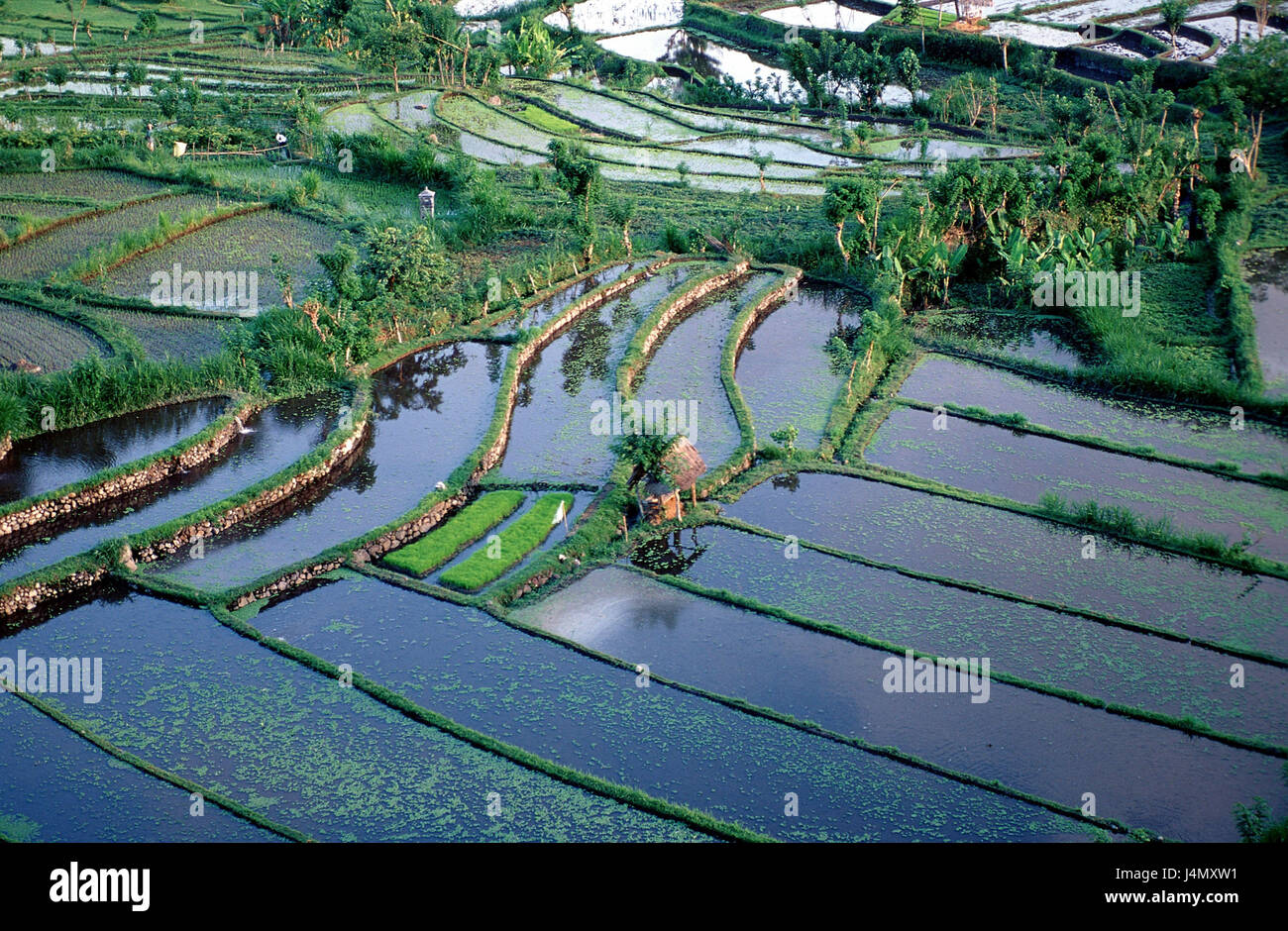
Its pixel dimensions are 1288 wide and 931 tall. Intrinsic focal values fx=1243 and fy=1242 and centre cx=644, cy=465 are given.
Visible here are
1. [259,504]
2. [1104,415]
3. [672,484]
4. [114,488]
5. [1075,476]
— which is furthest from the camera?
[1104,415]

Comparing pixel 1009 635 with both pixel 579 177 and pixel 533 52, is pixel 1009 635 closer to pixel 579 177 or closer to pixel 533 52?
pixel 579 177

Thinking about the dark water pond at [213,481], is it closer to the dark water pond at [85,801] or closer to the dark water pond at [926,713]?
the dark water pond at [85,801]

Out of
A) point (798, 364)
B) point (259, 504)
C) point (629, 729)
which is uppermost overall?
point (798, 364)

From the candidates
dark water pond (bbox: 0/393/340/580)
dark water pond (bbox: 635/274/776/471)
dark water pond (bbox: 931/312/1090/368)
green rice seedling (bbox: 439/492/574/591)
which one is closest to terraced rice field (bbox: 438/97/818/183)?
dark water pond (bbox: 635/274/776/471)

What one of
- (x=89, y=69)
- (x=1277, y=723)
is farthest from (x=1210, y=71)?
(x=89, y=69)

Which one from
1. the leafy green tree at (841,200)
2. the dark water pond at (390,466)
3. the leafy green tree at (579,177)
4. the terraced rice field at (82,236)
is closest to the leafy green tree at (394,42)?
the terraced rice field at (82,236)

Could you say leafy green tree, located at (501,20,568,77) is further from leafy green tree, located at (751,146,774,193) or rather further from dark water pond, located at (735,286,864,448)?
dark water pond, located at (735,286,864,448)

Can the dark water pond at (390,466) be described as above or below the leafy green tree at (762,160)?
below

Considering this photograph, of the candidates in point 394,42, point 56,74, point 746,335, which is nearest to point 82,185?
point 56,74
